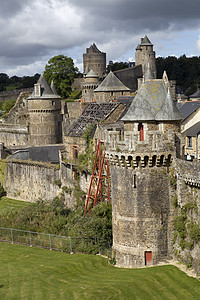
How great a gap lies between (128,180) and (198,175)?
3.26 m

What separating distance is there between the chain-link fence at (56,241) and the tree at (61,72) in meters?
41.5

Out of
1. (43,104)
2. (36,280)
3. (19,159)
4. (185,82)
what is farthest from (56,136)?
(185,82)

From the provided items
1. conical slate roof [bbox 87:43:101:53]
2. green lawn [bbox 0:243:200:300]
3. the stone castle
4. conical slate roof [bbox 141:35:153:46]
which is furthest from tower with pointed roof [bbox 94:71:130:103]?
conical slate roof [bbox 87:43:101:53]

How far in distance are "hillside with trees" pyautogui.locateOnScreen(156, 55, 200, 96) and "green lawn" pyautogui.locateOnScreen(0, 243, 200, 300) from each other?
82.9 m

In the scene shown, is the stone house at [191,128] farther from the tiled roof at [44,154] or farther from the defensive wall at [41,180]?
the tiled roof at [44,154]

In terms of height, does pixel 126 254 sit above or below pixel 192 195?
below

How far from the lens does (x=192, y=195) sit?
19.3 metres

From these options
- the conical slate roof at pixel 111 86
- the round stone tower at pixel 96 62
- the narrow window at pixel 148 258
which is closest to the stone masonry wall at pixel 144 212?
the narrow window at pixel 148 258

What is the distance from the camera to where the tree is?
222ft

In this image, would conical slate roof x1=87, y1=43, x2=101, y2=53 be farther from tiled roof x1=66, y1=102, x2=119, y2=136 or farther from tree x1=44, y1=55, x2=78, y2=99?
tiled roof x1=66, y1=102, x2=119, y2=136

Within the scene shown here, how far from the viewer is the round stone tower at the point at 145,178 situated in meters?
19.7

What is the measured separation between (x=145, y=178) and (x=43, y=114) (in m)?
29.4

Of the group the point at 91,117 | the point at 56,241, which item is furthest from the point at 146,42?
the point at 56,241

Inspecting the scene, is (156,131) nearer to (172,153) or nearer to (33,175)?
(172,153)
